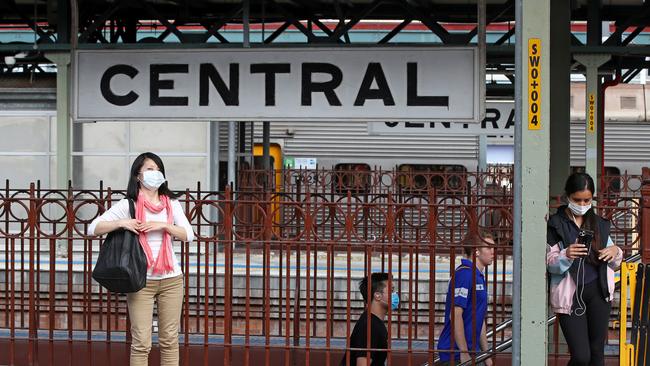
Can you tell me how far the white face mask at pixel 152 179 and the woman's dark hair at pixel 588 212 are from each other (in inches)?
105

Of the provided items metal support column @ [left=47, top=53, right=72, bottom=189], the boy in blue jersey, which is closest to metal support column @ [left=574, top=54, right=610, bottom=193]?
the boy in blue jersey

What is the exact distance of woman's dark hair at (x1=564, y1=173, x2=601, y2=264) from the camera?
265 inches

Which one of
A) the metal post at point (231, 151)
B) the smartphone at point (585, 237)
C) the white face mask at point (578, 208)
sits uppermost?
the metal post at point (231, 151)

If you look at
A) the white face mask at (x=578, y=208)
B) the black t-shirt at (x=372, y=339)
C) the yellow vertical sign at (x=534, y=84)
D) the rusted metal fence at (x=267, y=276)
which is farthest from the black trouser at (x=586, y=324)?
the yellow vertical sign at (x=534, y=84)

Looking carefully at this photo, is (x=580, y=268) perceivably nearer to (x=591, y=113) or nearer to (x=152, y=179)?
(x=152, y=179)

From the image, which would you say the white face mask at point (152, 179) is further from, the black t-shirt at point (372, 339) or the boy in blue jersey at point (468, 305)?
the boy in blue jersey at point (468, 305)

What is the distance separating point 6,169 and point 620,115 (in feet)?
51.7

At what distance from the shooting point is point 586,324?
6.89 meters

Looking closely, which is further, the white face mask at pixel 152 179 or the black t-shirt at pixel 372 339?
the black t-shirt at pixel 372 339

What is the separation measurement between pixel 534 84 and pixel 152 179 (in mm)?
2603

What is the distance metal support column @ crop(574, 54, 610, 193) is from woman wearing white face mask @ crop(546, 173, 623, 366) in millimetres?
7839

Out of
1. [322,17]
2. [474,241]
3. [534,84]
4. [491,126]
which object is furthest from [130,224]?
[491,126]

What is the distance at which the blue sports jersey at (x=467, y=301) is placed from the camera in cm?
753

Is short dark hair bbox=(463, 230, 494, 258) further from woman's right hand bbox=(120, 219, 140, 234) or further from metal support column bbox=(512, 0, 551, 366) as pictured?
woman's right hand bbox=(120, 219, 140, 234)
